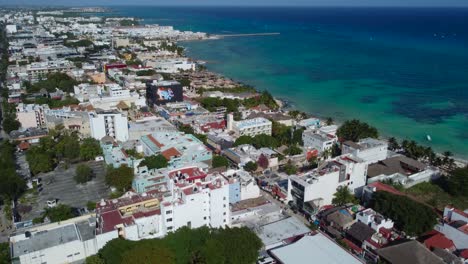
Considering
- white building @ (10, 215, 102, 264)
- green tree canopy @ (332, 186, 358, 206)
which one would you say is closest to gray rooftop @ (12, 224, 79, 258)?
white building @ (10, 215, 102, 264)

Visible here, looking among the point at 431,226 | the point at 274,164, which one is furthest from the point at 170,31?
the point at 431,226

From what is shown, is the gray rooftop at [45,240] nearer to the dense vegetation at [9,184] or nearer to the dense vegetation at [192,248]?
the dense vegetation at [192,248]

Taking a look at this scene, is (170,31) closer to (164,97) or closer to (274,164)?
(164,97)

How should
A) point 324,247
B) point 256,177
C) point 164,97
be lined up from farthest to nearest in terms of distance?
point 164,97, point 256,177, point 324,247

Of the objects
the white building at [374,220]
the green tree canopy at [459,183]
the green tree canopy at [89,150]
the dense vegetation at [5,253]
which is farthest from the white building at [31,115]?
the green tree canopy at [459,183]

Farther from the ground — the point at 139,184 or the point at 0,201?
the point at 139,184

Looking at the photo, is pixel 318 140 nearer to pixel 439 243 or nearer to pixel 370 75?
pixel 439 243

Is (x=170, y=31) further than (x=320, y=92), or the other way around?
(x=170, y=31)

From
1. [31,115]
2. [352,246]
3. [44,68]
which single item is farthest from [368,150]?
[44,68]

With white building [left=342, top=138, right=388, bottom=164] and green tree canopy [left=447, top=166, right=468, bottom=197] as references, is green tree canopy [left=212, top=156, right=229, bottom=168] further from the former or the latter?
green tree canopy [left=447, top=166, right=468, bottom=197]
